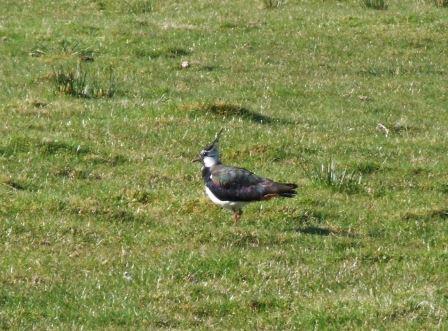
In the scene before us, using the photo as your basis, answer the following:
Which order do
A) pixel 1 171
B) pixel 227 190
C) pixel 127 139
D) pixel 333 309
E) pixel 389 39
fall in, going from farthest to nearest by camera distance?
pixel 389 39, pixel 127 139, pixel 1 171, pixel 227 190, pixel 333 309

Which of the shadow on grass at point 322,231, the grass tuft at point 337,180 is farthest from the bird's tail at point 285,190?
the grass tuft at point 337,180

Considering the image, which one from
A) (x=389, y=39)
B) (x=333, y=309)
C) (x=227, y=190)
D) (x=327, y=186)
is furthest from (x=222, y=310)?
(x=389, y=39)

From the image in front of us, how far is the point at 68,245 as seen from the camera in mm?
13266

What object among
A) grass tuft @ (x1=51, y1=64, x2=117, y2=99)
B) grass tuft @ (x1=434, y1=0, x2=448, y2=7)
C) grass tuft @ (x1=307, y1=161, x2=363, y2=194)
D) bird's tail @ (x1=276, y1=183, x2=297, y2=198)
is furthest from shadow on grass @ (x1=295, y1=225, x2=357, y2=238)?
grass tuft @ (x1=434, y1=0, x2=448, y2=7)

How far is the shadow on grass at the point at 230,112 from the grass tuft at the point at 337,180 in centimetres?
390

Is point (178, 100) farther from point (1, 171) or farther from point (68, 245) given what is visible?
point (68, 245)

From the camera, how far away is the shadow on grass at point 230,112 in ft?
67.8

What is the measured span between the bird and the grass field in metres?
0.40

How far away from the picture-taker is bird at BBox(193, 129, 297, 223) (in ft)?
45.6

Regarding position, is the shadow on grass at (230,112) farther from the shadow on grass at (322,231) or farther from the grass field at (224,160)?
the shadow on grass at (322,231)

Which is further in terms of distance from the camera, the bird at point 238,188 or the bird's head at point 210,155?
the bird's head at point 210,155

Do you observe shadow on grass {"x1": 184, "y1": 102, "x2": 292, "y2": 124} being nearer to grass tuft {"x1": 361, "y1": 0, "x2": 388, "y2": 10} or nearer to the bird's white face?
the bird's white face

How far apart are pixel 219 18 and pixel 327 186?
13836 mm

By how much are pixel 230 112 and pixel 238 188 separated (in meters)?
6.78
